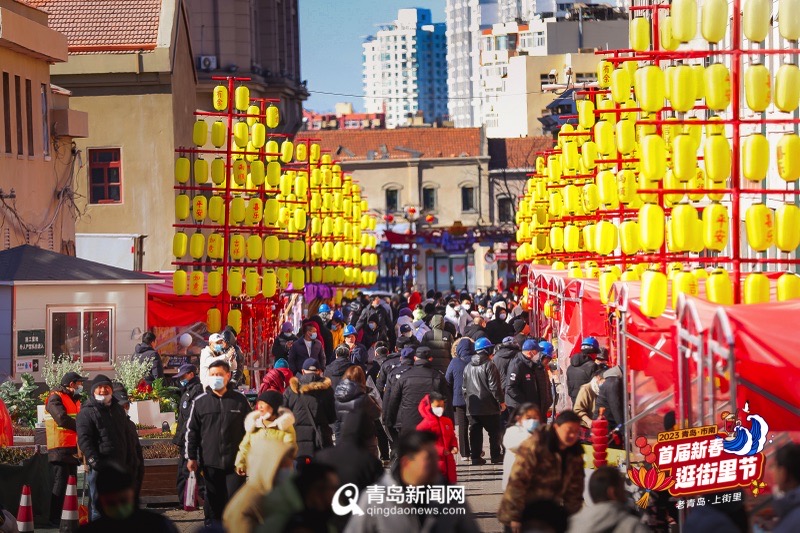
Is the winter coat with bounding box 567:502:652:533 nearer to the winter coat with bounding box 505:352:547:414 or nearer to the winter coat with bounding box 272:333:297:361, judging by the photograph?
the winter coat with bounding box 505:352:547:414

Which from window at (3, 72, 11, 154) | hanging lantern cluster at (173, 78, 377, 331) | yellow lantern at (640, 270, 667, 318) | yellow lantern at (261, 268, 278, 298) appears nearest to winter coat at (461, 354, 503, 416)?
yellow lantern at (640, 270, 667, 318)

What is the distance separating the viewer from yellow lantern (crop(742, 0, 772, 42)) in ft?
58.8

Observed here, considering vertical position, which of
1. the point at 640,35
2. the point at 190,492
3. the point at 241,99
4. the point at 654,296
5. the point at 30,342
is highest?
the point at 640,35

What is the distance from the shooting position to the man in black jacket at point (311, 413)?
1627 cm

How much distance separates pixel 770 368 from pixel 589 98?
71.9 ft

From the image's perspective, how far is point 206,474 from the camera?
14.9 meters

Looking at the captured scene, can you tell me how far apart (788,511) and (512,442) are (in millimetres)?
4176

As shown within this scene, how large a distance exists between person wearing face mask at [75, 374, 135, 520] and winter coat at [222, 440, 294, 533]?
4.11 metres

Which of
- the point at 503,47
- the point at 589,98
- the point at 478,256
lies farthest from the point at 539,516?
the point at 503,47

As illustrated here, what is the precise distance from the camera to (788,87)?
17.9 meters

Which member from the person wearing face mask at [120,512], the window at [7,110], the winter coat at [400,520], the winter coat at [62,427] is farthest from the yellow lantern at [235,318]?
the winter coat at [400,520]

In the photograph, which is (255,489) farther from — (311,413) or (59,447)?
(59,447)

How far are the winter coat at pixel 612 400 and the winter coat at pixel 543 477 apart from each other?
553cm

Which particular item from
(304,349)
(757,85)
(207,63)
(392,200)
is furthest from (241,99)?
(392,200)
